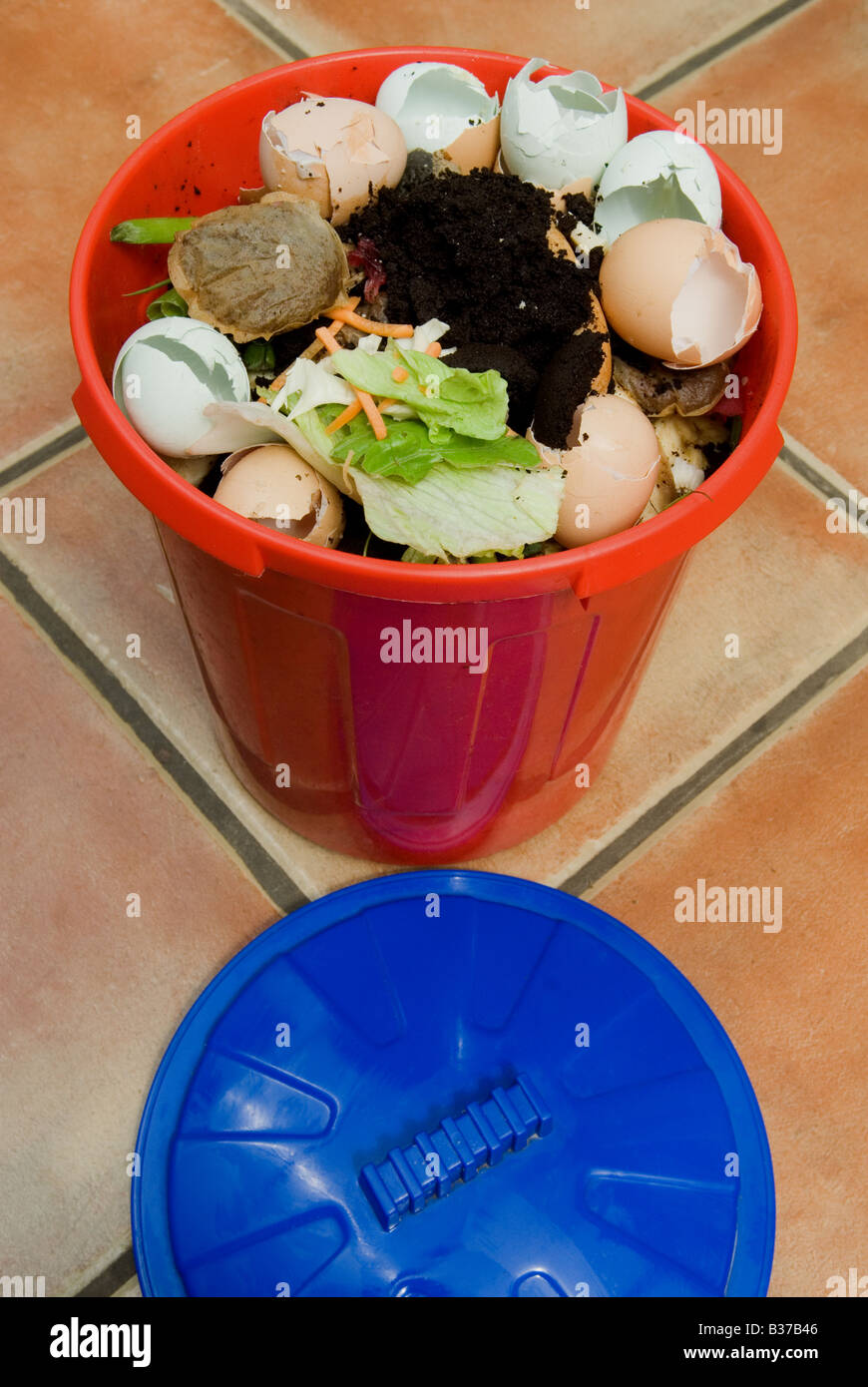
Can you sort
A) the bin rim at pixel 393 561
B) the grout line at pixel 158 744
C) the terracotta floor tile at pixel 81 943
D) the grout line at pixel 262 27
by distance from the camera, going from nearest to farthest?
the bin rim at pixel 393 561 → the terracotta floor tile at pixel 81 943 → the grout line at pixel 158 744 → the grout line at pixel 262 27

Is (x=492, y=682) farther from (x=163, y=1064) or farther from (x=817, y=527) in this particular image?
(x=817, y=527)

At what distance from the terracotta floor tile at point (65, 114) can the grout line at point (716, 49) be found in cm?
43

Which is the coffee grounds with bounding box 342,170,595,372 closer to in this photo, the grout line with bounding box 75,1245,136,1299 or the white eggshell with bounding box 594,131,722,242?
the white eggshell with bounding box 594,131,722,242

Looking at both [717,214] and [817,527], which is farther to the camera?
[817,527]

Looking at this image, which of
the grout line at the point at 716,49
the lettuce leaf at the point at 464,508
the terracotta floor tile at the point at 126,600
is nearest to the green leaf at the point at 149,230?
the lettuce leaf at the point at 464,508

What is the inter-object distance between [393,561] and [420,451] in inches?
3.1

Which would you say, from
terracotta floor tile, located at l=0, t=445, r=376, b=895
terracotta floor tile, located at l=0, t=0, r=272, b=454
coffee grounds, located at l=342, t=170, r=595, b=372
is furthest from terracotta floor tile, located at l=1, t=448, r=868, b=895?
coffee grounds, located at l=342, t=170, r=595, b=372

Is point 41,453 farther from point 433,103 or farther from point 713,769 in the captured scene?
point 713,769

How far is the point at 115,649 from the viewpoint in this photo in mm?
1023

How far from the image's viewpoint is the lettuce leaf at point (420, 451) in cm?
67

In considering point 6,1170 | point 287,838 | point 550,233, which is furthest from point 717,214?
point 6,1170

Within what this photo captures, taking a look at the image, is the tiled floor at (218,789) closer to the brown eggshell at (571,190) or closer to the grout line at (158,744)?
the grout line at (158,744)

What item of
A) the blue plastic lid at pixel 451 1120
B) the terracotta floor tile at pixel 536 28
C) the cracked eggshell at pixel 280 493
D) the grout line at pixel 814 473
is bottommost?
the blue plastic lid at pixel 451 1120
